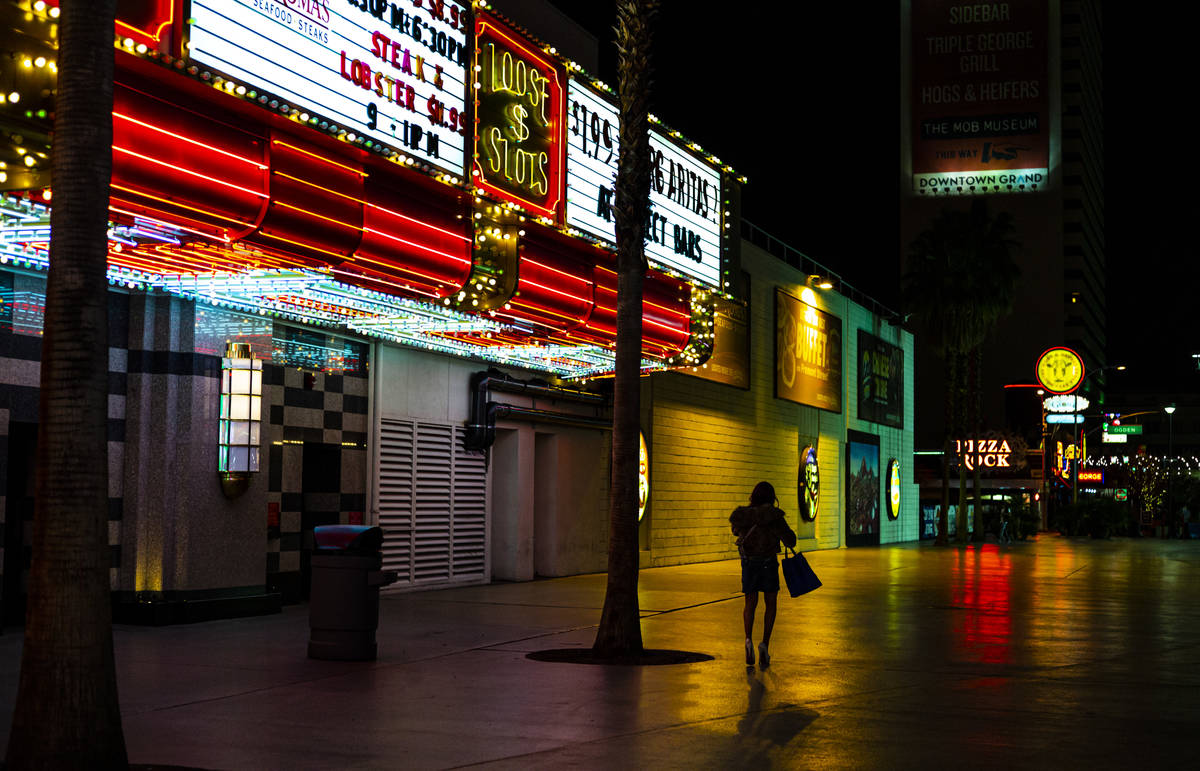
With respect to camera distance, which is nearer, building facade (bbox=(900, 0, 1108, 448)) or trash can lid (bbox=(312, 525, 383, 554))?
trash can lid (bbox=(312, 525, 383, 554))

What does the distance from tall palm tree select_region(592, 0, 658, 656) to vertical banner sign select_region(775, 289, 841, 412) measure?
22.2m

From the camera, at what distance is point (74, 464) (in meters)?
7.04

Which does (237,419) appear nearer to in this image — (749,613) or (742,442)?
(749,613)

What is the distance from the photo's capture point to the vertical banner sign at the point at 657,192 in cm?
1978

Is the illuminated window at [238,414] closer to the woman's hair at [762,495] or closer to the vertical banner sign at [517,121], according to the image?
the vertical banner sign at [517,121]

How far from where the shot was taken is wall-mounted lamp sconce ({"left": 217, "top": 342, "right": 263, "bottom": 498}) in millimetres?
16281

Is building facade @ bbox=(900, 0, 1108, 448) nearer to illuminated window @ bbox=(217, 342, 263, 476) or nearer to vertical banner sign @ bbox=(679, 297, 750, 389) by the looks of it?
vertical banner sign @ bbox=(679, 297, 750, 389)

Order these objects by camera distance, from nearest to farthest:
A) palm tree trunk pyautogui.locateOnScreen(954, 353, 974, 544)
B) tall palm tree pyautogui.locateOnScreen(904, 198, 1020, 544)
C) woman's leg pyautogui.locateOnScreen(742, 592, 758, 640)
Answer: woman's leg pyautogui.locateOnScreen(742, 592, 758, 640)
tall palm tree pyautogui.locateOnScreen(904, 198, 1020, 544)
palm tree trunk pyautogui.locateOnScreen(954, 353, 974, 544)

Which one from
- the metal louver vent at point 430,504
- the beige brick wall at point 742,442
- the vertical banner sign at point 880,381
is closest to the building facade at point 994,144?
the vertical banner sign at point 880,381

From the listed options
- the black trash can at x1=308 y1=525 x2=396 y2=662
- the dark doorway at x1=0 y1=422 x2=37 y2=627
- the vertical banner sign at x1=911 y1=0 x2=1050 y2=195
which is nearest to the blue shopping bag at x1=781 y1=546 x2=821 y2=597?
the black trash can at x1=308 y1=525 x2=396 y2=662

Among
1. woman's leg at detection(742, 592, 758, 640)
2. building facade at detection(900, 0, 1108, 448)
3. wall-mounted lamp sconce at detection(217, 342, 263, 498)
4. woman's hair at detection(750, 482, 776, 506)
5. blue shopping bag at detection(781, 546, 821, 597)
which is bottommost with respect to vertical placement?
woman's leg at detection(742, 592, 758, 640)

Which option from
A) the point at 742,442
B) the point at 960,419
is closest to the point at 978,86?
the point at 960,419

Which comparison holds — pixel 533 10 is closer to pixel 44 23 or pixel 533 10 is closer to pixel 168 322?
pixel 168 322

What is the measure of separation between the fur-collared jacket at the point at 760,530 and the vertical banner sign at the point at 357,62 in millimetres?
5693
